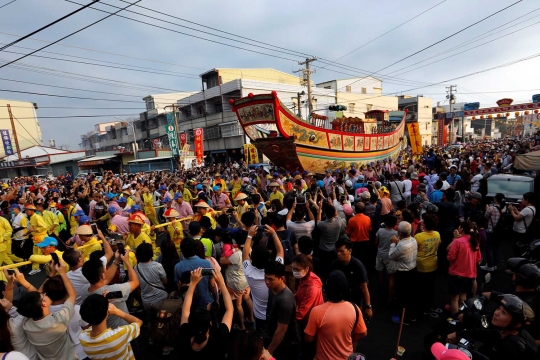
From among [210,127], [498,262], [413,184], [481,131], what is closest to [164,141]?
[210,127]

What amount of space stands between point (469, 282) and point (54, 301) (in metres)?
4.87

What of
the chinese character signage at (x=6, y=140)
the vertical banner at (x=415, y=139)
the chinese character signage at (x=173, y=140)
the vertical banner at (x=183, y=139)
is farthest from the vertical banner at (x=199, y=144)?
the chinese character signage at (x=6, y=140)

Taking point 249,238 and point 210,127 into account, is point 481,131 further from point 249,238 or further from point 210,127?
point 249,238

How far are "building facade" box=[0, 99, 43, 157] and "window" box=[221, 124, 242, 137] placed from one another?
38.2 metres

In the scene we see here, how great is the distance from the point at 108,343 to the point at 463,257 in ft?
13.3

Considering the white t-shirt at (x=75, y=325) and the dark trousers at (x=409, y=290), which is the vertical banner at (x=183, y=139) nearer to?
the white t-shirt at (x=75, y=325)

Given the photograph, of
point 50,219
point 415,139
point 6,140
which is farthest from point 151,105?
point 50,219

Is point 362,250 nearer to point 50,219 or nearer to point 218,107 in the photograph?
point 50,219

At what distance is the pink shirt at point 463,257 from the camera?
355 cm

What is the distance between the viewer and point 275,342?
2.39 metres

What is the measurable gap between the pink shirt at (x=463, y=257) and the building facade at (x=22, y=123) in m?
60.6

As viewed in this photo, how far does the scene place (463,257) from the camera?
358 cm

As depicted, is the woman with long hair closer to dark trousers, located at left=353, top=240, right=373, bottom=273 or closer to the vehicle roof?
dark trousers, located at left=353, top=240, right=373, bottom=273

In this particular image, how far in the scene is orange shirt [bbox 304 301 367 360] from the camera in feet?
7.14
